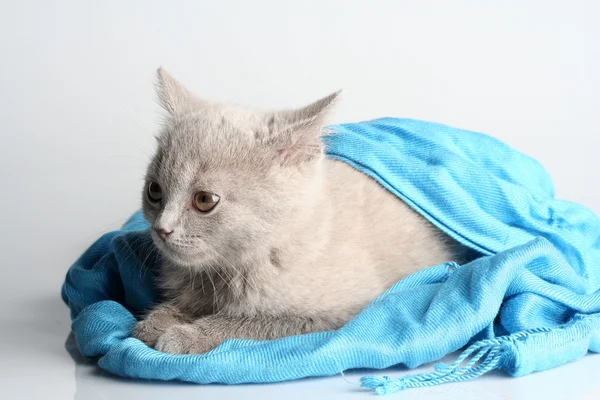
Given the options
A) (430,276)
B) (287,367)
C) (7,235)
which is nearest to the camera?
(287,367)

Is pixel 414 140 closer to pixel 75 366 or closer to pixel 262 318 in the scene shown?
pixel 262 318

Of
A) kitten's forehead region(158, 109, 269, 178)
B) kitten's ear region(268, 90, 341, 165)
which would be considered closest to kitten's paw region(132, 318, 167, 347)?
kitten's forehead region(158, 109, 269, 178)

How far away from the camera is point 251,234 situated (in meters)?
2.77

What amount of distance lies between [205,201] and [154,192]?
0.79 feet

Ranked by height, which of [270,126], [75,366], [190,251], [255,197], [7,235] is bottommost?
[7,235]

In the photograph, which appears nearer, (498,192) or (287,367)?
(287,367)

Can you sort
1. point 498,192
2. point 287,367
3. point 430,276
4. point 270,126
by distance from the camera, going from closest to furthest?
1. point 287,367
2. point 270,126
3. point 430,276
4. point 498,192

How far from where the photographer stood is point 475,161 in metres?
3.63

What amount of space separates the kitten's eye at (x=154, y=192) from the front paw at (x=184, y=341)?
1.40ft

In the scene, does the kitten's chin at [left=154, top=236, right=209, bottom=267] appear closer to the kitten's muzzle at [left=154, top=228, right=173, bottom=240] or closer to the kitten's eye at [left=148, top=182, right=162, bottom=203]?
the kitten's muzzle at [left=154, top=228, right=173, bottom=240]

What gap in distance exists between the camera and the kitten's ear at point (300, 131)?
8.89 feet

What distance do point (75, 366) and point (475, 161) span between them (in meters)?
1.82

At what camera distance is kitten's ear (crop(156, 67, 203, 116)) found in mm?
3061

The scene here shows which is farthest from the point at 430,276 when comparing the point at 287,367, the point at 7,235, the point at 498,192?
the point at 7,235
